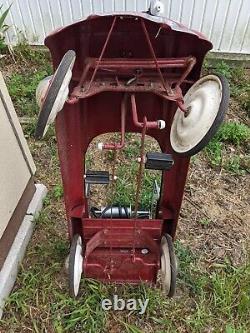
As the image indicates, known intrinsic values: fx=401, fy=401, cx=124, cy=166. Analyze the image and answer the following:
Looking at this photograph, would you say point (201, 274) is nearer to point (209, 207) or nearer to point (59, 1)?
point (209, 207)

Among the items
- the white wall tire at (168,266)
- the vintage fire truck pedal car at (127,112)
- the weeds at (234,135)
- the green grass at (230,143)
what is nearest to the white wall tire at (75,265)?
the vintage fire truck pedal car at (127,112)

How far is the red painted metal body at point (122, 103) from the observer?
141cm

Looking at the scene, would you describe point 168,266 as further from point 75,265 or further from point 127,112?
point 127,112

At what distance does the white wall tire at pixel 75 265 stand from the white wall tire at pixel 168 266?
0.38m

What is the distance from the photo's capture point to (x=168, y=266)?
70.2 inches

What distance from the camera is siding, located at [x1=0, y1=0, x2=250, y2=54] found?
3.44 meters

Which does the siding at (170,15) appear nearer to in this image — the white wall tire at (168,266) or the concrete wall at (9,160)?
the concrete wall at (9,160)

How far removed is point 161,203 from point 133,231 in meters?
0.20

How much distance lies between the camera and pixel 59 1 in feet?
11.4

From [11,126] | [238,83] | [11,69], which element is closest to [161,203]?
[11,126]

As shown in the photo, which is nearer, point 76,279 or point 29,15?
point 76,279

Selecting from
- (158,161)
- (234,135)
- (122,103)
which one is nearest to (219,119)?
(158,161)

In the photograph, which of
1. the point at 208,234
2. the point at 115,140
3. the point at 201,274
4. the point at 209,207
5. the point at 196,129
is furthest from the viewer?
the point at 115,140

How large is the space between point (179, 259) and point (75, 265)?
685 mm
